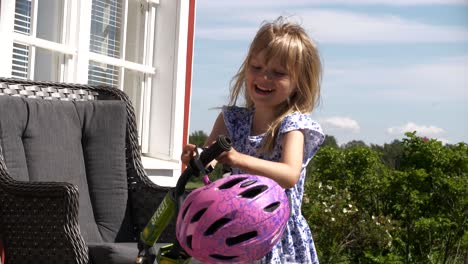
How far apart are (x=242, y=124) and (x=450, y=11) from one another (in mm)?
3669

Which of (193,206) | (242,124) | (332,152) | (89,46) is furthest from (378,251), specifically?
(193,206)

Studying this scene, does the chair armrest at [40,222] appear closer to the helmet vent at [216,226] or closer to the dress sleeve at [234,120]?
the dress sleeve at [234,120]

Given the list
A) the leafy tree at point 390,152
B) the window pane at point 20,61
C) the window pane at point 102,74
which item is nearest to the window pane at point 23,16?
the window pane at point 20,61

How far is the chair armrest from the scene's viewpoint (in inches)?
112

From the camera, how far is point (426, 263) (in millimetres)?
6199

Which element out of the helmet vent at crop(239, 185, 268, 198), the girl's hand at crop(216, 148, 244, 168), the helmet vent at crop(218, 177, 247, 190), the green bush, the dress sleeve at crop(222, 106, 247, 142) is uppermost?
the dress sleeve at crop(222, 106, 247, 142)

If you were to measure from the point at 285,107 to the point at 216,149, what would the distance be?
905mm

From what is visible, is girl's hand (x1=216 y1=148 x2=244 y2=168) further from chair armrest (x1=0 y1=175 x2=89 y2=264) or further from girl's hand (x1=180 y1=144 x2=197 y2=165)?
chair armrest (x1=0 y1=175 x2=89 y2=264)

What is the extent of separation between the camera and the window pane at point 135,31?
554 cm


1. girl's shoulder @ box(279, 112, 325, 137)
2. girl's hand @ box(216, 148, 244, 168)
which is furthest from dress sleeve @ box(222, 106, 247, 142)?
girl's hand @ box(216, 148, 244, 168)

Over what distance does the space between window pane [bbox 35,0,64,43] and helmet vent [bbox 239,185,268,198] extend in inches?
109

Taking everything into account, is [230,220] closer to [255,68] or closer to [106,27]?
[255,68]

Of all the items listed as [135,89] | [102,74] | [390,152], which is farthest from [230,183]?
[390,152]

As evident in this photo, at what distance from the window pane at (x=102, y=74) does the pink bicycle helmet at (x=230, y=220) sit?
312 cm
